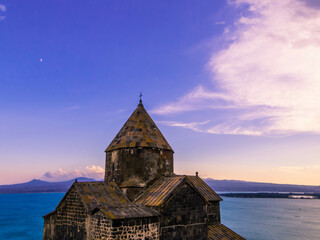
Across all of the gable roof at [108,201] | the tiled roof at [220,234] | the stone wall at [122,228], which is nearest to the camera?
the stone wall at [122,228]

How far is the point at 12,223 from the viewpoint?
47.8m

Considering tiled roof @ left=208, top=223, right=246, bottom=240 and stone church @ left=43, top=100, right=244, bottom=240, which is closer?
stone church @ left=43, top=100, right=244, bottom=240

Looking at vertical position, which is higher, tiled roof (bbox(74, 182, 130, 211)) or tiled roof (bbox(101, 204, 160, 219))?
tiled roof (bbox(74, 182, 130, 211))

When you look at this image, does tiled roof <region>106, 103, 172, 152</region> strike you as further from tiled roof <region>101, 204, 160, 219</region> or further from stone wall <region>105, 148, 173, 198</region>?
tiled roof <region>101, 204, 160, 219</region>

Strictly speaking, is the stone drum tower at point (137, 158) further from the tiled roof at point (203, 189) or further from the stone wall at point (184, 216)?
the tiled roof at point (203, 189)

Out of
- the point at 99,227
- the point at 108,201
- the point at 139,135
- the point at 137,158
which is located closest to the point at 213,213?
the point at 137,158

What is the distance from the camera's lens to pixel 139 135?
43.1 feet

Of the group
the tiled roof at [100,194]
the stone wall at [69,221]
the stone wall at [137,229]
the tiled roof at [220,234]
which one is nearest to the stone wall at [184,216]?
the stone wall at [137,229]

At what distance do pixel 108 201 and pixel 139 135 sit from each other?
360 cm

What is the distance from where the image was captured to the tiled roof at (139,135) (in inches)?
506

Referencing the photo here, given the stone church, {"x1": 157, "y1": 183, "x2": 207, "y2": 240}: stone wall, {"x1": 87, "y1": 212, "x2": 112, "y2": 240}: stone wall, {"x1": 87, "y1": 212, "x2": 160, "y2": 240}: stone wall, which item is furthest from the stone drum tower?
{"x1": 87, "y1": 212, "x2": 112, "y2": 240}: stone wall

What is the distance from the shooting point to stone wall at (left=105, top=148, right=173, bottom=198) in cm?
1234

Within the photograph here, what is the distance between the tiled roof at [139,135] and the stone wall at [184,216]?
9.74ft

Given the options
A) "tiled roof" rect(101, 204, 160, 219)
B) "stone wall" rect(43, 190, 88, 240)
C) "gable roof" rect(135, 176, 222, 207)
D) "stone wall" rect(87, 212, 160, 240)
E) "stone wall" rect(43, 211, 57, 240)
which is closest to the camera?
"stone wall" rect(87, 212, 160, 240)
